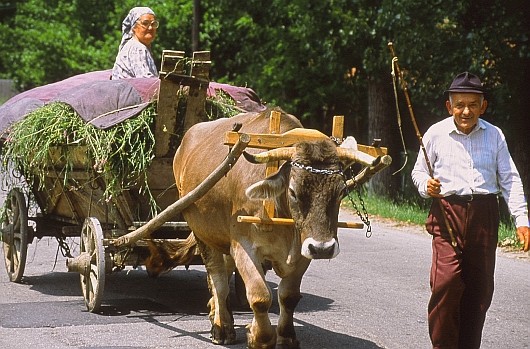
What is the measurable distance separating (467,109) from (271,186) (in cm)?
141

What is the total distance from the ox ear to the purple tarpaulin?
244 cm

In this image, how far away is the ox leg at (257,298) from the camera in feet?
24.0

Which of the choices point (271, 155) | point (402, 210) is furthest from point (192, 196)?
point (402, 210)

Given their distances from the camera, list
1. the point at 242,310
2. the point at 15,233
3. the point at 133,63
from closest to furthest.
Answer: the point at 242,310 < the point at 133,63 < the point at 15,233

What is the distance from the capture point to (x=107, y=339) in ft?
26.6

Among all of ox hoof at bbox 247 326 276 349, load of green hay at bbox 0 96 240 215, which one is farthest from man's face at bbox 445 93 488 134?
load of green hay at bbox 0 96 240 215

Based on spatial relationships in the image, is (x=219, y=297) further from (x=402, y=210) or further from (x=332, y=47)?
(x=332, y=47)

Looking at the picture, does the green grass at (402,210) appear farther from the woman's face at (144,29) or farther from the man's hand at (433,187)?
the man's hand at (433,187)

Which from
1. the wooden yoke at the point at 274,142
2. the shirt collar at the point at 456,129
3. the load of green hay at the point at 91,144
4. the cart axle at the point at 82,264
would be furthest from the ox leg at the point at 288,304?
the cart axle at the point at 82,264

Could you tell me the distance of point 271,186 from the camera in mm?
7109

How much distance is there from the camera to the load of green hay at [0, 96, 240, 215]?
9.18 metres

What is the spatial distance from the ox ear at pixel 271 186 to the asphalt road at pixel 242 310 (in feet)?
4.84

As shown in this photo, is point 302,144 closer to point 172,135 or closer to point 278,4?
point 172,135

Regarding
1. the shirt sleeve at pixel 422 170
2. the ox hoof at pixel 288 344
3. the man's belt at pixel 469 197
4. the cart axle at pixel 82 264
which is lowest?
the ox hoof at pixel 288 344
